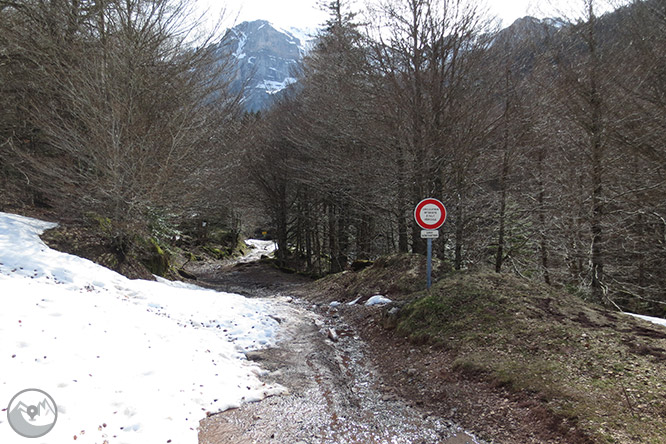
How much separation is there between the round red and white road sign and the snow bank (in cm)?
379

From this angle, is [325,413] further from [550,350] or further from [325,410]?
[550,350]

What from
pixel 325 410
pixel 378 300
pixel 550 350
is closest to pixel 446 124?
pixel 378 300

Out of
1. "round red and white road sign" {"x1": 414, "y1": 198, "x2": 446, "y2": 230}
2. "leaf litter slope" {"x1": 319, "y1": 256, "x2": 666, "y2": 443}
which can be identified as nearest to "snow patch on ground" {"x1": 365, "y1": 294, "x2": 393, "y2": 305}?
"leaf litter slope" {"x1": 319, "y1": 256, "x2": 666, "y2": 443}

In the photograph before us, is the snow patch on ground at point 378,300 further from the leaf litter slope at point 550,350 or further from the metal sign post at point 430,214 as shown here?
the metal sign post at point 430,214

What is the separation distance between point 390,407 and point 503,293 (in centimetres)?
325

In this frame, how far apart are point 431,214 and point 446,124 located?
13.0 feet

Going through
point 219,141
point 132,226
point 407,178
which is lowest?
point 132,226

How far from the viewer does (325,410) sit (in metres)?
3.98

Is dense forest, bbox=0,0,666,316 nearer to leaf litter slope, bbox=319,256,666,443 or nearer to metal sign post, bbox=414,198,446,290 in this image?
metal sign post, bbox=414,198,446,290

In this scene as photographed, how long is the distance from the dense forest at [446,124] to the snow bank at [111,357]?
401cm

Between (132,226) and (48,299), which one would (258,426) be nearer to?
(48,299)

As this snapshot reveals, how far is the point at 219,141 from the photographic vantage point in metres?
15.1

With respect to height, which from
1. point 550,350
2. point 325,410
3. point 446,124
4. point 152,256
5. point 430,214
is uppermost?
point 446,124

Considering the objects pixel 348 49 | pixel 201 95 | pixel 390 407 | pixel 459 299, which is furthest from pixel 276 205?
pixel 390 407
